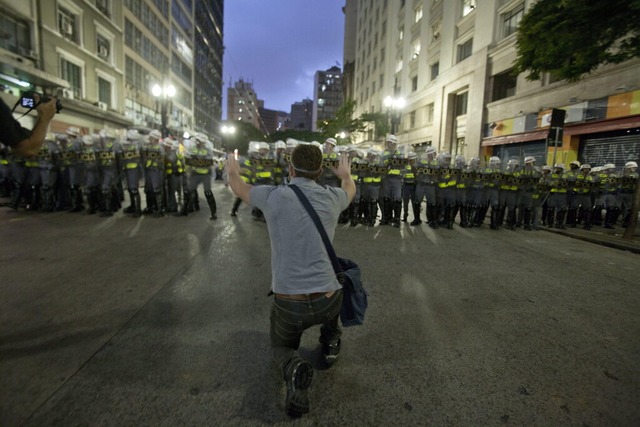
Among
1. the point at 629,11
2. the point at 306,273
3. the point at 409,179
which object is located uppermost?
the point at 629,11

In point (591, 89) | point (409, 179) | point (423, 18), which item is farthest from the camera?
point (423, 18)

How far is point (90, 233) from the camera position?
24.2 ft

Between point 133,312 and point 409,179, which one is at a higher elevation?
point 409,179

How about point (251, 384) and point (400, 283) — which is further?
point (400, 283)

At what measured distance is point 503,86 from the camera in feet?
68.7

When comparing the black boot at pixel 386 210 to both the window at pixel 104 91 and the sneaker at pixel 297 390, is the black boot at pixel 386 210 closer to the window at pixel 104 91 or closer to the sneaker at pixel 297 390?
the sneaker at pixel 297 390

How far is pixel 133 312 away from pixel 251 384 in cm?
188

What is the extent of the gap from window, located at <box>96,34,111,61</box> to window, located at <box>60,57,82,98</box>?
3778 millimetres

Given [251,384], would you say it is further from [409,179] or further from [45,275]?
[409,179]

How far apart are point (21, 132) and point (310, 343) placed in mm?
2911

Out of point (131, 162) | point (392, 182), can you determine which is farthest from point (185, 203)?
point (392, 182)

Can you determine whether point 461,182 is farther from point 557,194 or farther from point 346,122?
point 346,122

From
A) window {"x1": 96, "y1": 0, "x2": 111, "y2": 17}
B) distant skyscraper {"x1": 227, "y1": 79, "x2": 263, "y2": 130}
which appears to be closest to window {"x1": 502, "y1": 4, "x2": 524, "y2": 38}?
window {"x1": 96, "y1": 0, "x2": 111, "y2": 17}

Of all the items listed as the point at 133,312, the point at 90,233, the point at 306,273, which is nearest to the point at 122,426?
the point at 306,273
